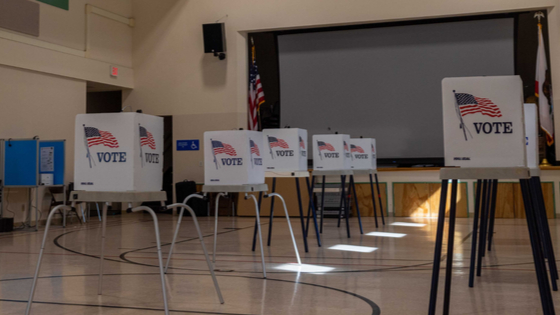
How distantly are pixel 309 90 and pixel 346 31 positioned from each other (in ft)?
5.01

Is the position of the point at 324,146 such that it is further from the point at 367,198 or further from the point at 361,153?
the point at 367,198

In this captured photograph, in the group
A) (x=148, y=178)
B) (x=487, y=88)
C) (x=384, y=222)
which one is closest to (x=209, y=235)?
(x=384, y=222)

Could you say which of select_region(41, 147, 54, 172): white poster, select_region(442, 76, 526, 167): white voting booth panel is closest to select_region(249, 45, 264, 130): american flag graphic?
select_region(41, 147, 54, 172): white poster

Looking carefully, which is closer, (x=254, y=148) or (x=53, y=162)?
(x=254, y=148)

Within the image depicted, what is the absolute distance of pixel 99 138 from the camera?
312cm

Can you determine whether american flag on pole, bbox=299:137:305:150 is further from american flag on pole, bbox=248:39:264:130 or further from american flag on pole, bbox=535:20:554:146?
american flag on pole, bbox=535:20:554:146

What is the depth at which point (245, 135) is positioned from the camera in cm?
472

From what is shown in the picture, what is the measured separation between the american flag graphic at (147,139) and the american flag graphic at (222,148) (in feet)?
5.03

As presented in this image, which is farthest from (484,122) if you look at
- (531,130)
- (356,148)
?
(356,148)

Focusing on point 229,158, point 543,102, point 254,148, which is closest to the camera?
point 229,158

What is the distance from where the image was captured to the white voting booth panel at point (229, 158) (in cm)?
470

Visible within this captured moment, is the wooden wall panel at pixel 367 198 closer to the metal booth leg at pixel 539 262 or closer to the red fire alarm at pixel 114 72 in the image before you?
the red fire alarm at pixel 114 72

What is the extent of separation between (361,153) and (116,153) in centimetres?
612

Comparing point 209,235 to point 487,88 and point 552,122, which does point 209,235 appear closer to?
point 487,88
